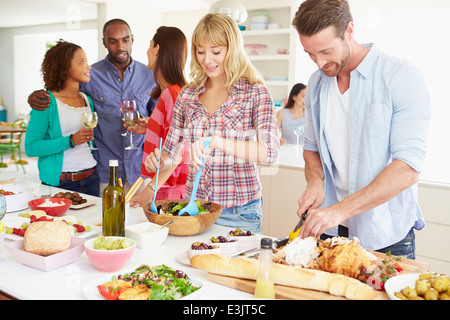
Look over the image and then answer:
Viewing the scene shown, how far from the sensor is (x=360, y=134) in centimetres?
158

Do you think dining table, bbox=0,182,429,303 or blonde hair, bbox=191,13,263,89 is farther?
blonde hair, bbox=191,13,263,89

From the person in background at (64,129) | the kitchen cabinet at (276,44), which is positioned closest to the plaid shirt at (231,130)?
the person in background at (64,129)

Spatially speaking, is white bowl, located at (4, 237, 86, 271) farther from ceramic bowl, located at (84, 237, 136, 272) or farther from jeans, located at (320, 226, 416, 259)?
jeans, located at (320, 226, 416, 259)

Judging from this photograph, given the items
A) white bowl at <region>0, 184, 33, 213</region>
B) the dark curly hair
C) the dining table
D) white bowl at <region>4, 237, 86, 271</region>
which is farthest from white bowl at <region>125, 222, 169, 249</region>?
the dark curly hair

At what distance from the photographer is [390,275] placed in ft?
3.71

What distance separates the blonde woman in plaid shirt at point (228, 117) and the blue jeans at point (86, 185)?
2.92 ft

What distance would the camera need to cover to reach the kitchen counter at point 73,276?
3.60 ft

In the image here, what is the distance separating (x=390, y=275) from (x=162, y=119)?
1537 millimetres

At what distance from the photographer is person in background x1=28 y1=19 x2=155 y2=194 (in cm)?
274

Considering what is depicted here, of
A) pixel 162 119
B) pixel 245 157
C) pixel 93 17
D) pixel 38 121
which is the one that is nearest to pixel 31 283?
pixel 245 157

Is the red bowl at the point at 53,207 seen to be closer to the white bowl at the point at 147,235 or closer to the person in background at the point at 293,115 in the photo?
the white bowl at the point at 147,235

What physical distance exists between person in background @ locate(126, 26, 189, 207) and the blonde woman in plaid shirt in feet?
0.92

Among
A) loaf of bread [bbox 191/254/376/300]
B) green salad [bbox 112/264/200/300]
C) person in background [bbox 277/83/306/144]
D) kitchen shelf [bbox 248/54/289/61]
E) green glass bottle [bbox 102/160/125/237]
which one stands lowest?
green salad [bbox 112/264/200/300]

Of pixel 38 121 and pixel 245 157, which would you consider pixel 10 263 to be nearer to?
pixel 245 157
